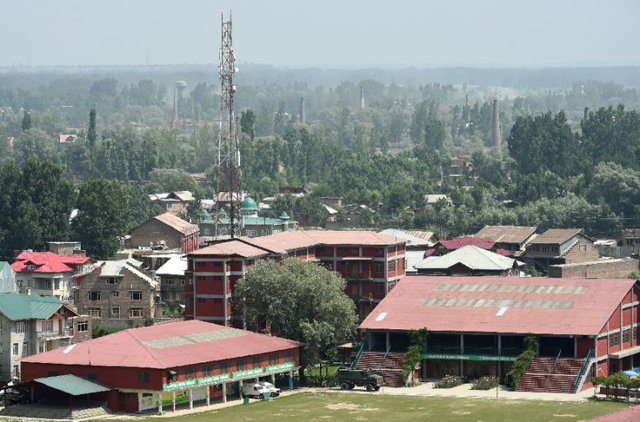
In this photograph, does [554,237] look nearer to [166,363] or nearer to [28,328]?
[28,328]

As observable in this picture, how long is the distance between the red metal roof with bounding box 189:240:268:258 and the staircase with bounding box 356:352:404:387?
913 cm

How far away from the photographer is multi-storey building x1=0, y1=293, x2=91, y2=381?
290 feet

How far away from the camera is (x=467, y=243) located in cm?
12838

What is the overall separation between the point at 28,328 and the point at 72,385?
1117cm

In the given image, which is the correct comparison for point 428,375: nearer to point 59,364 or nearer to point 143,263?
point 59,364

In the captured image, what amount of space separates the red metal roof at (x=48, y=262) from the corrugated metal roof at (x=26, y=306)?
20.2m

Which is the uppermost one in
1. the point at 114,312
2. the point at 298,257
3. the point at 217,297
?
the point at 298,257

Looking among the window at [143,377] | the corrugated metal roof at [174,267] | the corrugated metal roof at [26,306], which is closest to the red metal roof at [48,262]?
the corrugated metal roof at [174,267]

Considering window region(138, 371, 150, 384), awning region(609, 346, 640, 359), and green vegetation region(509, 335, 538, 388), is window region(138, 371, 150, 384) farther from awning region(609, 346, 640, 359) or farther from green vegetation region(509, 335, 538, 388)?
awning region(609, 346, 640, 359)

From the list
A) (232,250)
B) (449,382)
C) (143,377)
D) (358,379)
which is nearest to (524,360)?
(449,382)

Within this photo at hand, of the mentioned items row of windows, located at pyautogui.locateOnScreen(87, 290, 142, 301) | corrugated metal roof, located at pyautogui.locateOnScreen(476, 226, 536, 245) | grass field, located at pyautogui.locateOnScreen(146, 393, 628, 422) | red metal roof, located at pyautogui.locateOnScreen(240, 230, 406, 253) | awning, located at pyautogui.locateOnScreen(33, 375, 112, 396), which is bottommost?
corrugated metal roof, located at pyautogui.locateOnScreen(476, 226, 536, 245)

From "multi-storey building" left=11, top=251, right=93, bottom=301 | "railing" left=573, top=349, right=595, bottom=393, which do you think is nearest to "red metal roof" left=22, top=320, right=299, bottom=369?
"railing" left=573, top=349, right=595, bottom=393

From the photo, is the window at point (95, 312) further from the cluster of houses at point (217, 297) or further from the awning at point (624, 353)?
the awning at point (624, 353)

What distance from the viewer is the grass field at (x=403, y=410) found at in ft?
248
